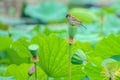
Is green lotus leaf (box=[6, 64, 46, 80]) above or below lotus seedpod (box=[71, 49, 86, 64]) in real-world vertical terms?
below

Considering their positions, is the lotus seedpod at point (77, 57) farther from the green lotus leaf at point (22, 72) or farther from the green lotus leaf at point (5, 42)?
the green lotus leaf at point (5, 42)

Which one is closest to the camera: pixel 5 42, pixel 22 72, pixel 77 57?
pixel 77 57

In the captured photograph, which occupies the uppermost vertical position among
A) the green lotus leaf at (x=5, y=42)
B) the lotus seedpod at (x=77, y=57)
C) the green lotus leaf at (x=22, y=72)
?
the lotus seedpod at (x=77, y=57)

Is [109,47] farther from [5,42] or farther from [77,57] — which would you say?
[5,42]

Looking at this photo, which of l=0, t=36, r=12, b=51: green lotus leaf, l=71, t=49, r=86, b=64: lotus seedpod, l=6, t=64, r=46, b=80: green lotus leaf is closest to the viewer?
l=71, t=49, r=86, b=64: lotus seedpod

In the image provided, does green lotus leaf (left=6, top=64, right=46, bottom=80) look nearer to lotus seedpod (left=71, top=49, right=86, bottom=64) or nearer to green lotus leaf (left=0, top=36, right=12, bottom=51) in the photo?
lotus seedpod (left=71, top=49, right=86, bottom=64)

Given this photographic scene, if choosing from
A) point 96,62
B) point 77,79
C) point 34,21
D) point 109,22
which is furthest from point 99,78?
point 34,21

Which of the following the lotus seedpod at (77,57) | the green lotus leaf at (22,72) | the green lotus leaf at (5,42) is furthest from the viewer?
the green lotus leaf at (5,42)

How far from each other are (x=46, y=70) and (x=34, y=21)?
4.21 m

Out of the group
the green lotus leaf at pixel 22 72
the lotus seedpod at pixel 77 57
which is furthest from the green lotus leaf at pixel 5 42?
the lotus seedpod at pixel 77 57

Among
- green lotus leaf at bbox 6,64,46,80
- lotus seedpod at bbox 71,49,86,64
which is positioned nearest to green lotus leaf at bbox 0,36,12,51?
green lotus leaf at bbox 6,64,46,80

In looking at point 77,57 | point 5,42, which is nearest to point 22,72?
point 77,57

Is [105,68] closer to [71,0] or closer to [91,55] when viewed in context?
[91,55]

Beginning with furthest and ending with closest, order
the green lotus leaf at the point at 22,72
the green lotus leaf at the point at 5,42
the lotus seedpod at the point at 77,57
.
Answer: the green lotus leaf at the point at 5,42 < the green lotus leaf at the point at 22,72 < the lotus seedpod at the point at 77,57
